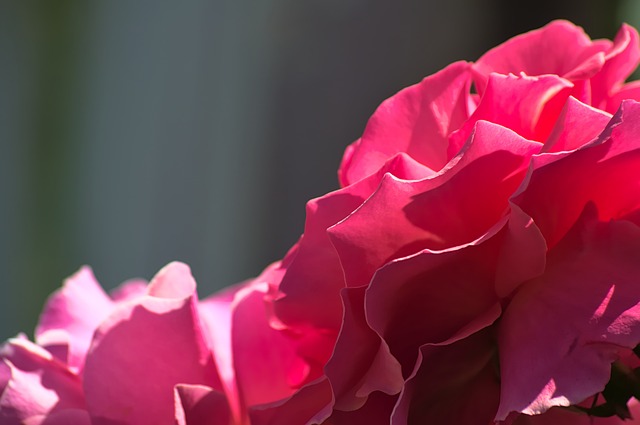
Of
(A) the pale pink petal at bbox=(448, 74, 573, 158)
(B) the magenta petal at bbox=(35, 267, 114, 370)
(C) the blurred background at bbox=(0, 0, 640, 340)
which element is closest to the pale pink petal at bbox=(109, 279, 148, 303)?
(B) the magenta petal at bbox=(35, 267, 114, 370)

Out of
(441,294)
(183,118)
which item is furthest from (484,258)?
(183,118)

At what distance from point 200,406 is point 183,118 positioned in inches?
77.7

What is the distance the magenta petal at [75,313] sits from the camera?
241 mm

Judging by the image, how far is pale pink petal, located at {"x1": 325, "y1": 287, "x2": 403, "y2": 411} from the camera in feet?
0.58

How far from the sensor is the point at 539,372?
0.55 ft

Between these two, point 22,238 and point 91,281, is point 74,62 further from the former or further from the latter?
point 91,281

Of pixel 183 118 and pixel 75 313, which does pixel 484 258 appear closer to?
pixel 75 313

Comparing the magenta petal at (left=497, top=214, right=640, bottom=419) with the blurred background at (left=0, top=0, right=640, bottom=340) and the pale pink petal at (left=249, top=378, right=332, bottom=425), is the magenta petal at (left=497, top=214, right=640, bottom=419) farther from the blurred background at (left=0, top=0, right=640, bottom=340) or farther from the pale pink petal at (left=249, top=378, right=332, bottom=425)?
the blurred background at (left=0, top=0, right=640, bottom=340)

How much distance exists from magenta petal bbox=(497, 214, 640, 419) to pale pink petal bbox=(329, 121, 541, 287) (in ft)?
0.05

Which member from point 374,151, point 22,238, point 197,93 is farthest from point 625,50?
point 22,238

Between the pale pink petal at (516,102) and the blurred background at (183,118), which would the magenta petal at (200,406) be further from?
the blurred background at (183,118)

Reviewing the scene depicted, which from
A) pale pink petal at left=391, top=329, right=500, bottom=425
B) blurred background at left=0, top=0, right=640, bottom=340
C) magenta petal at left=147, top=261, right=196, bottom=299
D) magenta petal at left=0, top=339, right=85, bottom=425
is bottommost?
blurred background at left=0, top=0, right=640, bottom=340

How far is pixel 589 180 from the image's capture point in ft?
0.61

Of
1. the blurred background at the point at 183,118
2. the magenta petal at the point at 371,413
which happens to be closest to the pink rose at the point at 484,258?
the magenta petal at the point at 371,413
